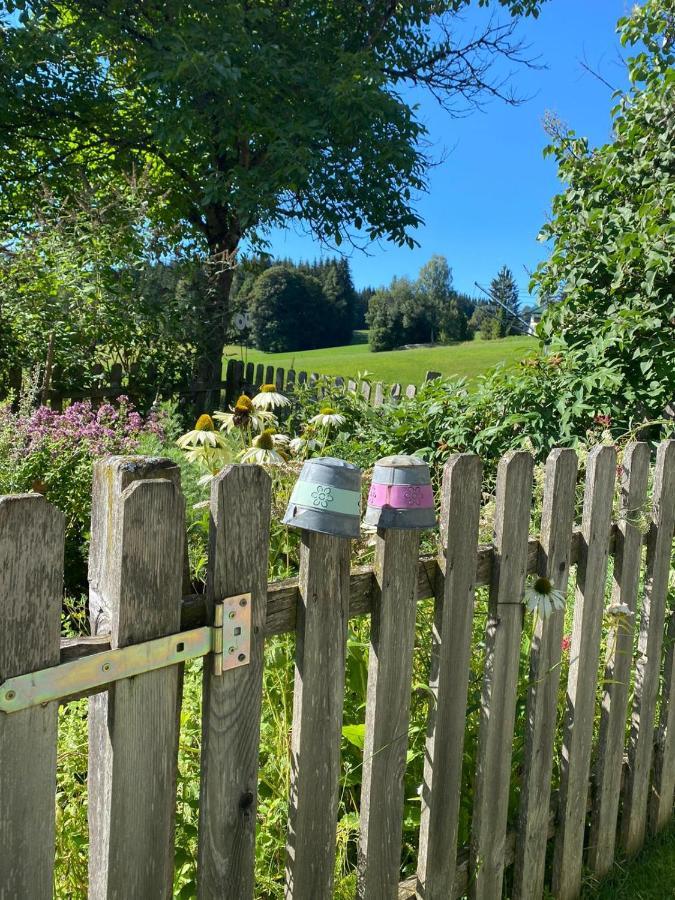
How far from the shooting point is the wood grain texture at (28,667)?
33.8 inches

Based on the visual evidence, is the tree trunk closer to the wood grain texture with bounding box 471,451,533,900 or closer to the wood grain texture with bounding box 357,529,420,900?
the wood grain texture with bounding box 471,451,533,900

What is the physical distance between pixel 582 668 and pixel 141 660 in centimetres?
137

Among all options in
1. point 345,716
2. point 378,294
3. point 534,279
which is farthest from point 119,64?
point 378,294

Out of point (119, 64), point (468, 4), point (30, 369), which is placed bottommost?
point (30, 369)

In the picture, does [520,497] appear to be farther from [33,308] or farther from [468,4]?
[468,4]

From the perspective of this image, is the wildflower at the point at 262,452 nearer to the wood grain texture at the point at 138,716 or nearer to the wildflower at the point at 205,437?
the wildflower at the point at 205,437

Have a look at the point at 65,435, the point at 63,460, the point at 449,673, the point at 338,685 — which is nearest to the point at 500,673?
the point at 449,673

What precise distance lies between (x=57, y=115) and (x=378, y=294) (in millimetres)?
48236

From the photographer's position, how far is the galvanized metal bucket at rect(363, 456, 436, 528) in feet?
4.28

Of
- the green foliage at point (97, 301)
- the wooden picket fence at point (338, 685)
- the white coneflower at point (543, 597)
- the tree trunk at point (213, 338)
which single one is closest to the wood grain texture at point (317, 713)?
the wooden picket fence at point (338, 685)

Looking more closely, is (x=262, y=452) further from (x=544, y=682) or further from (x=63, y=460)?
(x=63, y=460)

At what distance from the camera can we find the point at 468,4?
13094mm

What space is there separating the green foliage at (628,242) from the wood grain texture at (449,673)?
3.42 metres

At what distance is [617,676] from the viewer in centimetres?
211
